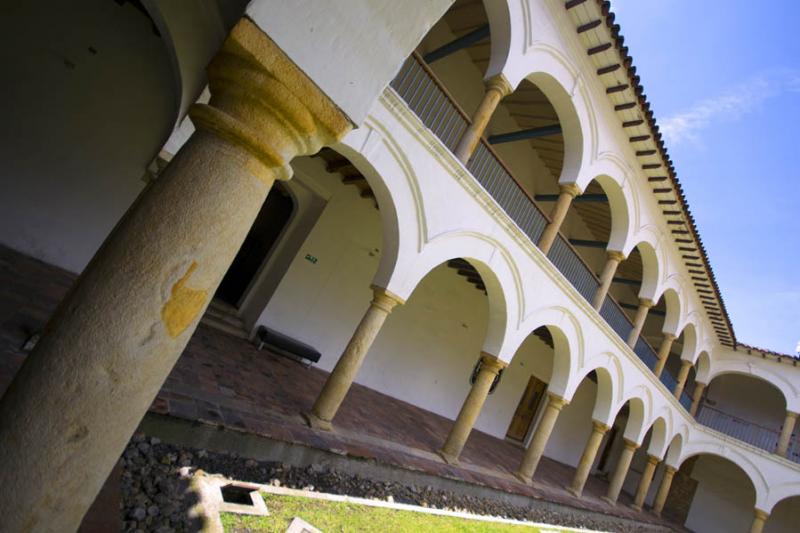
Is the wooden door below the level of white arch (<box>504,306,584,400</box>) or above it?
below

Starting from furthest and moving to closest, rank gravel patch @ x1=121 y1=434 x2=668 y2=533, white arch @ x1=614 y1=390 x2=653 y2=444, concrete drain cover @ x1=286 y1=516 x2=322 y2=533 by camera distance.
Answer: white arch @ x1=614 y1=390 x2=653 y2=444, concrete drain cover @ x1=286 y1=516 x2=322 y2=533, gravel patch @ x1=121 y1=434 x2=668 y2=533

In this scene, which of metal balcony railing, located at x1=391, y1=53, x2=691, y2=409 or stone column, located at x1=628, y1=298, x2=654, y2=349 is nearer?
metal balcony railing, located at x1=391, y1=53, x2=691, y2=409

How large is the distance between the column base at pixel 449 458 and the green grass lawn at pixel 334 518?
1.58 m

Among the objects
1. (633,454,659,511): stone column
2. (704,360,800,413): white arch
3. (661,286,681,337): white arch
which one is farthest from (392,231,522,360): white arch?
(704,360,800,413): white arch

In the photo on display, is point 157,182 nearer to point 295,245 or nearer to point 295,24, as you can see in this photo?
point 295,24

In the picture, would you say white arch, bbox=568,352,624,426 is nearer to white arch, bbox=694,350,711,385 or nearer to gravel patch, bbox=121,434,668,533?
gravel patch, bbox=121,434,668,533

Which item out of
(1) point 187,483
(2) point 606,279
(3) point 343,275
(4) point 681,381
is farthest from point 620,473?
(1) point 187,483

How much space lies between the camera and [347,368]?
5812 millimetres

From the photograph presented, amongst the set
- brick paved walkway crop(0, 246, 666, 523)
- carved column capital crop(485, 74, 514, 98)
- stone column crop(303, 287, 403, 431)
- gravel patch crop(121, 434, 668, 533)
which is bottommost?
gravel patch crop(121, 434, 668, 533)

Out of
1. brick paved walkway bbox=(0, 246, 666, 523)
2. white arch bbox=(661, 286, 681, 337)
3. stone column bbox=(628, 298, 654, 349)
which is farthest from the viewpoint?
white arch bbox=(661, 286, 681, 337)

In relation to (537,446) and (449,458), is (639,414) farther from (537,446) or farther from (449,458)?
(449,458)

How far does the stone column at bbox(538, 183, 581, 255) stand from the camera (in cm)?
812

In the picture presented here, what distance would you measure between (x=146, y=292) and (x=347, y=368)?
4.53m

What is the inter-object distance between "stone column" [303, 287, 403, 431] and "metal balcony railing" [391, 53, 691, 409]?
2.55 metres
